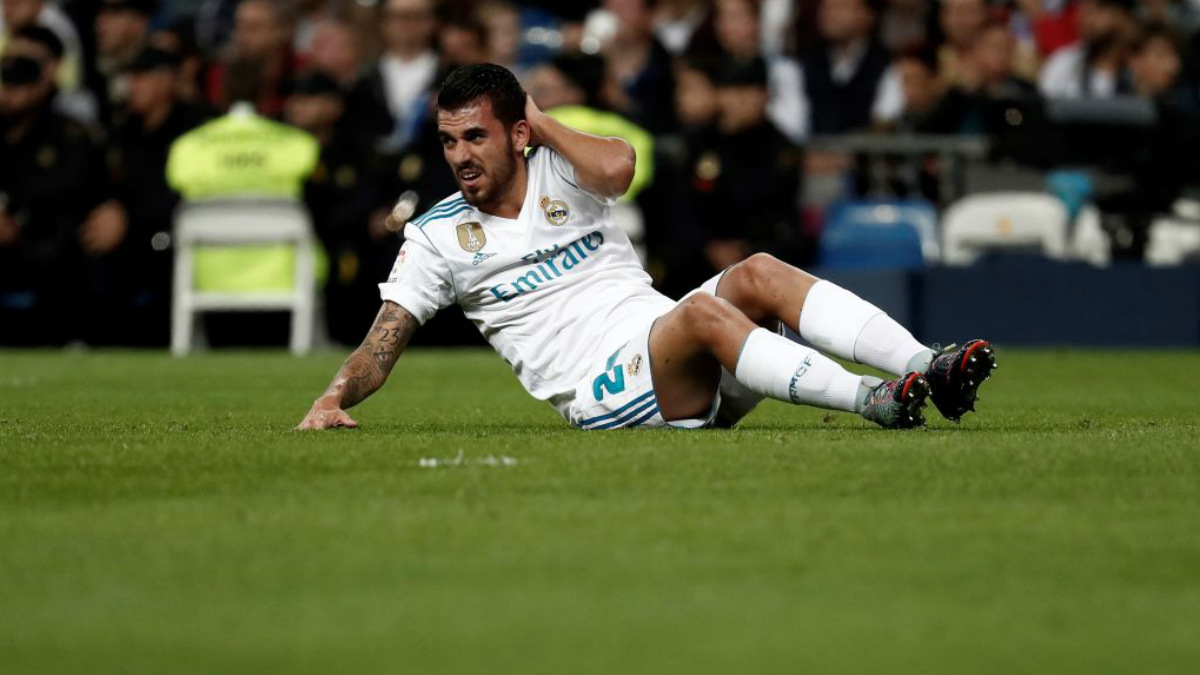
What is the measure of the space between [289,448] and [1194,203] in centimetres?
1078

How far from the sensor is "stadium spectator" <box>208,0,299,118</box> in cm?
1702

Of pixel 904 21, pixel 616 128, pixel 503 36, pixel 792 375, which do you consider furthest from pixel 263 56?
pixel 792 375

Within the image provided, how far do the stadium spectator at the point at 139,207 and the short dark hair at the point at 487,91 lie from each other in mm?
9724

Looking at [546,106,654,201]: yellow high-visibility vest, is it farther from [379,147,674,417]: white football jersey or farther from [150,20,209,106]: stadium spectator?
[379,147,674,417]: white football jersey

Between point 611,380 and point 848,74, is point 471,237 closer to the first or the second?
point 611,380

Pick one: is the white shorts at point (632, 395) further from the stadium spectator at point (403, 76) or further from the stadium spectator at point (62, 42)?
the stadium spectator at point (62, 42)

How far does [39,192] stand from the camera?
55.5 feet

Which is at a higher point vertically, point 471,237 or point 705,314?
point 471,237

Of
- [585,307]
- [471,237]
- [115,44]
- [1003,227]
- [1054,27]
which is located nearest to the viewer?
[585,307]

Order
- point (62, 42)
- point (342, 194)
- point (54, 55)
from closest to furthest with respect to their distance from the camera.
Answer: point (342, 194) < point (54, 55) < point (62, 42)

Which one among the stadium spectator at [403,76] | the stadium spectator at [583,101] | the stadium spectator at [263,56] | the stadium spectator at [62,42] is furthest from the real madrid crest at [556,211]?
the stadium spectator at [62,42]

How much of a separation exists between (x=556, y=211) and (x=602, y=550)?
2938 mm

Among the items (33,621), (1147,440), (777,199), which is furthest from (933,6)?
(33,621)

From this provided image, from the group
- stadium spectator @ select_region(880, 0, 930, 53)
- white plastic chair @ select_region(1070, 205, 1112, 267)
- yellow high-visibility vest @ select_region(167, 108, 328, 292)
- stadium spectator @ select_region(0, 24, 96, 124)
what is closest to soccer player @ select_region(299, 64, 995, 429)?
yellow high-visibility vest @ select_region(167, 108, 328, 292)
